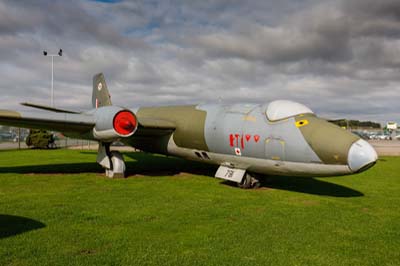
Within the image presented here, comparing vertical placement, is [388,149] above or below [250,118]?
below

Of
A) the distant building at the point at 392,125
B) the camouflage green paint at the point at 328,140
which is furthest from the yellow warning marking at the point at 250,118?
the distant building at the point at 392,125

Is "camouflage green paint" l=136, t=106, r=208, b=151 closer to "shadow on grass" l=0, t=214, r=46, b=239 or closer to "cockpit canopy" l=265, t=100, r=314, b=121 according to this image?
"cockpit canopy" l=265, t=100, r=314, b=121

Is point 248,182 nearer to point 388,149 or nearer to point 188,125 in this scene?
point 188,125

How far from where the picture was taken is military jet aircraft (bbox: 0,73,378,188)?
8.45m

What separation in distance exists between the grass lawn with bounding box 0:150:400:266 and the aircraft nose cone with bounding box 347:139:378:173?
116 cm

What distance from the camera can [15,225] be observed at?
6.43 meters

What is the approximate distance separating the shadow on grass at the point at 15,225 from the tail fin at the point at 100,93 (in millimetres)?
13078

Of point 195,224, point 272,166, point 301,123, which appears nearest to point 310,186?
point 272,166

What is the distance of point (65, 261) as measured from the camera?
479 cm

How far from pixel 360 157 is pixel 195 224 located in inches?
172

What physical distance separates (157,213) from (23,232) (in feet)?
9.27

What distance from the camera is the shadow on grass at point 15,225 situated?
5.96 meters

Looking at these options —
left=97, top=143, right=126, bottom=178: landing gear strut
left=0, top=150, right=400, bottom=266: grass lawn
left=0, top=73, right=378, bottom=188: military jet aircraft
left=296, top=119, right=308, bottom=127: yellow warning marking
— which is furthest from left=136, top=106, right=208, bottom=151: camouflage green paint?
left=296, top=119, right=308, bottom=127: yellow warning marking

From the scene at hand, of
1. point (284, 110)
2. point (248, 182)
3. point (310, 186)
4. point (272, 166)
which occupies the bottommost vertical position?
point (310, 186)
